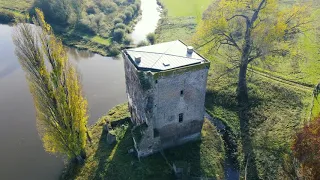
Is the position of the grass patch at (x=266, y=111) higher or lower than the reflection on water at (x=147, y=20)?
lower

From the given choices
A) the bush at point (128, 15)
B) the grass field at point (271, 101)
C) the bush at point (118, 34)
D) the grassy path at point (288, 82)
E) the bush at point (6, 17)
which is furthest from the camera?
the bush at point (128, 15)

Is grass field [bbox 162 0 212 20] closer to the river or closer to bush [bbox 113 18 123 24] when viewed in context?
bush [bbox 113 18 123 24]

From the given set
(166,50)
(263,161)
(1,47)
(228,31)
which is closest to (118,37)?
(1,47)

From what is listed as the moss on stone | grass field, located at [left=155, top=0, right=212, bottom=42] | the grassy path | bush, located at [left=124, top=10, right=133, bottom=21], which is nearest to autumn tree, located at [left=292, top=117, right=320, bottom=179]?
the moss on stone

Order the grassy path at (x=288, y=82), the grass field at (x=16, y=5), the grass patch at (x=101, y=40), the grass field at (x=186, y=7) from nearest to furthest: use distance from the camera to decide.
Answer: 1. the grassy path at (x=288, y=82)
2. the grass patch at (x=101, y=40)
3. the grass field at (x=186, y=7)
4. the grass field at (x=16, y=5)

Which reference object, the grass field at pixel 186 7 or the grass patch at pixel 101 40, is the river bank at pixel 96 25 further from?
the grass field at pixel 186 7

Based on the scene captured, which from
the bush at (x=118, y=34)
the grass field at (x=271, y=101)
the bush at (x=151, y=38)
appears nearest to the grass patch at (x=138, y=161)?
the grass field at (x=271, y=101)
